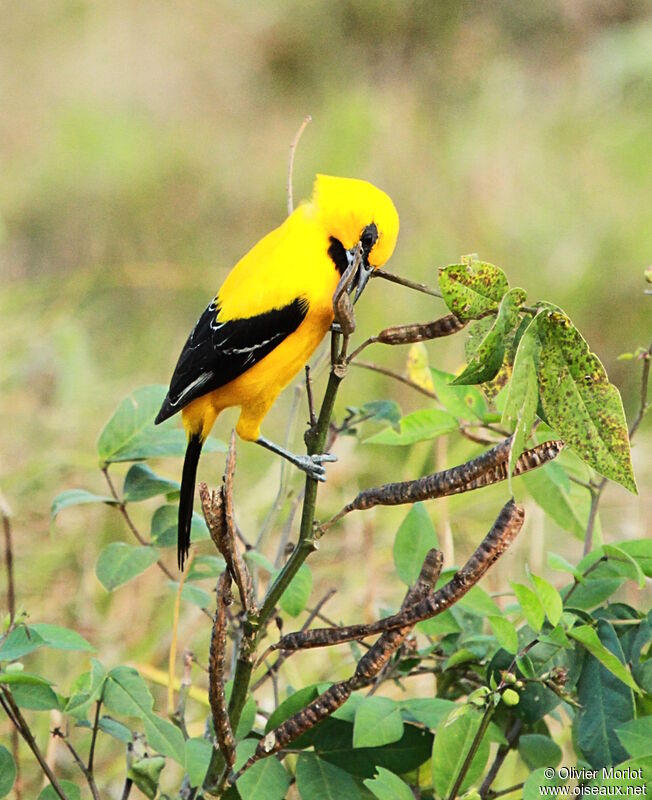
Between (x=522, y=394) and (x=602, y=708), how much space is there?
64 centimetres

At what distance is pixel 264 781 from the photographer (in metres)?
1.64

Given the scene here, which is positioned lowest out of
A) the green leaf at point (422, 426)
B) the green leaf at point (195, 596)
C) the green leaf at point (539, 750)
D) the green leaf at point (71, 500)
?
the green leaf at point (539, 750)

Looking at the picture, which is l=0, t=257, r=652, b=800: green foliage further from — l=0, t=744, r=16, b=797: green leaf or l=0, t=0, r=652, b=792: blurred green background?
l=0, t=0, r=652, b=792: blurred green background

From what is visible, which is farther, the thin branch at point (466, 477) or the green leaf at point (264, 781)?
the green leaf at point (264, 781)

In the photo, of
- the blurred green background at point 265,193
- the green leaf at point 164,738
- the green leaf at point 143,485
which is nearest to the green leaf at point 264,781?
the green leaf at point 164,738

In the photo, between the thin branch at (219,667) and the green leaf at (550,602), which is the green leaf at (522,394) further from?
the thin branch at (219,667)

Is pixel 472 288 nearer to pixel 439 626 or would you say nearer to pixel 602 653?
pixel 602 653

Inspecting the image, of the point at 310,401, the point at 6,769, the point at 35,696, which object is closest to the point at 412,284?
the point at 310,401

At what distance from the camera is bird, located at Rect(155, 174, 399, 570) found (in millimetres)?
2777

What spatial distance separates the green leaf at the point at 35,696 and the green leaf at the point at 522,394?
0.86 metres

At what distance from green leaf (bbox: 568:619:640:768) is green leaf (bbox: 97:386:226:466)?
0.84 metres

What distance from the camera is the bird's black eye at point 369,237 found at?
2584 millimetres

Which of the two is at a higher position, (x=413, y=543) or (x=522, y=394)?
(x=522, y=394)

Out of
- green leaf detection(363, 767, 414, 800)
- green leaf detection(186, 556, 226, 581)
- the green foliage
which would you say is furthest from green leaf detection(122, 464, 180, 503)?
green leaf detection(363, 767, 414, 800)
